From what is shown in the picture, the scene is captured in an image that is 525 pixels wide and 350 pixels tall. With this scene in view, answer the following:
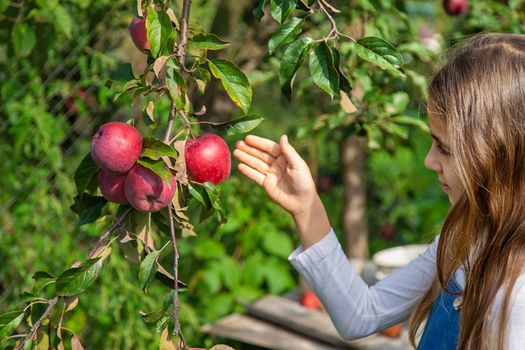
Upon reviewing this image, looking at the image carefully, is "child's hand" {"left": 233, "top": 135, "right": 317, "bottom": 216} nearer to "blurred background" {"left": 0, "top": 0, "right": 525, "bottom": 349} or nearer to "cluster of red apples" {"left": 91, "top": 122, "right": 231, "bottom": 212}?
"cluster of red apples" {"left": 91, "top": 122, "right": 231, "bottom": 212}

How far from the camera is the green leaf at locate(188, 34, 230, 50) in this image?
49.3 inches

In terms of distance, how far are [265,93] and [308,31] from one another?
3.65 meters

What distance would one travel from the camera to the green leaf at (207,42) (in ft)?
4.10

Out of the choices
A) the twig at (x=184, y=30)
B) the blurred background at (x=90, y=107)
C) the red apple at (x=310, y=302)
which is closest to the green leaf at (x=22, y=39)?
the blurred background at (x=90, y=107)

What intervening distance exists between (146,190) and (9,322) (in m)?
0.31

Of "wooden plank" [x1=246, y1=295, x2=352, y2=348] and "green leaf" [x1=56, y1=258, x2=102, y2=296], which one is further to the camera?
"wooden plank" [x1=246, y1=295, x2=352, y2=348]

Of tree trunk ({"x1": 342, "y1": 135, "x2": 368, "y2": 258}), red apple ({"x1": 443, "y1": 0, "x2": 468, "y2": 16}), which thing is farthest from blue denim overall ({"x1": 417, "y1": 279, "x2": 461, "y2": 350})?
tree trunk ({"x1": 342, "y1": 135, "x2": 368, "y2": 258})

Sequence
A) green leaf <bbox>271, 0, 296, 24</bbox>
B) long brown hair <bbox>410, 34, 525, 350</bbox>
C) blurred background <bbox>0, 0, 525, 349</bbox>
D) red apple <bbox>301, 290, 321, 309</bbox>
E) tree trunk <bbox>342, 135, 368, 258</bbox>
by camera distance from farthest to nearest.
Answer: tree trunk <bbox>342, 135, 368, 258</bbox> < red apple <bbox>301, 290, 321, 309</bbox> < blurred background <bbox>0, 0, 525, 349</bbox> < long brown hair <bbox>410, 34, 525, 350</bbox> < green leaf <bbox>271, 0, 296, 24</bbox>

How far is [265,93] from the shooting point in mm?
6172

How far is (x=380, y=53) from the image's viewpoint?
1.29 meters

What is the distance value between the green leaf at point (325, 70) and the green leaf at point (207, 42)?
0.48 ft

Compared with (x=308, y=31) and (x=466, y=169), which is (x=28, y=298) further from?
(x=308, y=31)

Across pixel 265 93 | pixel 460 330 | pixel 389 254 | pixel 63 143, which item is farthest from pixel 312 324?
pixel 265 93

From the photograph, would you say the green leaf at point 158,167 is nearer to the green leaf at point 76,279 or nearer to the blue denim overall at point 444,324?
the green leaf at point 76,279
